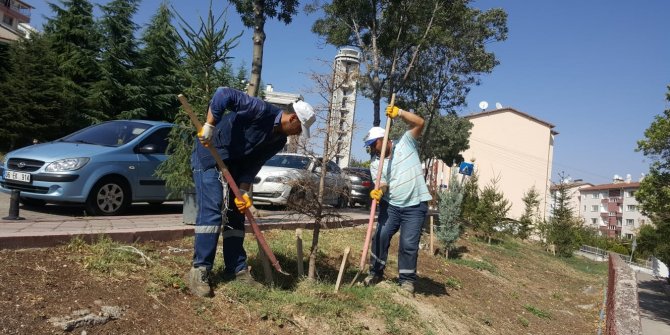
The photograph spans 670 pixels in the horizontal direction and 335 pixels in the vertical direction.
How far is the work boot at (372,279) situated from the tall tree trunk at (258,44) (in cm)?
479

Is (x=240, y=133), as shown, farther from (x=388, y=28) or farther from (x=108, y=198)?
(x=388, y=28)

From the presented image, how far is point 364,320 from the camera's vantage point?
416 cm

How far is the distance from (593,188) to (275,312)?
289 feet

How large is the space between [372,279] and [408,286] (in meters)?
0.39

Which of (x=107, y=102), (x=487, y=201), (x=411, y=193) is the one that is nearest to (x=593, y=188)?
(x=487, y=201)

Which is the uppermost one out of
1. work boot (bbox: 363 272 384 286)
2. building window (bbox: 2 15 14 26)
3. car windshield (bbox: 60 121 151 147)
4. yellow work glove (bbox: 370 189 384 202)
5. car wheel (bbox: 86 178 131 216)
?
building window (bbox: 2 15 14 26)

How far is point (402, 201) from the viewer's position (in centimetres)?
512

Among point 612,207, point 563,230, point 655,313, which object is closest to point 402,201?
point 655,313

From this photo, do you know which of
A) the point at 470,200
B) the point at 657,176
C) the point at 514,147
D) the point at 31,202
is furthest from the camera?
the point at 514,147

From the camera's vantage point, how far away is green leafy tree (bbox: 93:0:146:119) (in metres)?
20.7

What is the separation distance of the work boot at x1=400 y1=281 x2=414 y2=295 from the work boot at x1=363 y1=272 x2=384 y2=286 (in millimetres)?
258

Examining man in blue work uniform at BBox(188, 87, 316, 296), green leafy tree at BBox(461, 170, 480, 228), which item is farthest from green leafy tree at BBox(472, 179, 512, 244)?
man in blue work uniform at BBox(188, 87, 316, 296)

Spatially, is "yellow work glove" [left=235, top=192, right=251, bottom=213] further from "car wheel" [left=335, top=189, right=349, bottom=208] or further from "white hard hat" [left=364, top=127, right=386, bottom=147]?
"white hard hat" [left=364, top=127, right=386, bottom=147]

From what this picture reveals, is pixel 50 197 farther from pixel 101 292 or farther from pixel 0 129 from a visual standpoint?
pixel 0 129
